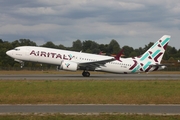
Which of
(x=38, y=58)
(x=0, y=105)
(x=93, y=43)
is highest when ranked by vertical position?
(x=93, y=43)

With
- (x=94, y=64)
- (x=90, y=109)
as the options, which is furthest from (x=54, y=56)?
(x=90, y=109)

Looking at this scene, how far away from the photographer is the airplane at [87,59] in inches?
1620

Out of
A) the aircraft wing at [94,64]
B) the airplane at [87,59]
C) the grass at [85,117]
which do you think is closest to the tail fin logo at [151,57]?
the airplane at [87,59]

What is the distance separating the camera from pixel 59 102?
1648 centimetres

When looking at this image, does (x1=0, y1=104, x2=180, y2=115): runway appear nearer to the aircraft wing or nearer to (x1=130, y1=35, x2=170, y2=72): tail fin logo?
the aircraft wing

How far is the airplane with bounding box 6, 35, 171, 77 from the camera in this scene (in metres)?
41.2

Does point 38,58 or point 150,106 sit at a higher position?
point 38,58

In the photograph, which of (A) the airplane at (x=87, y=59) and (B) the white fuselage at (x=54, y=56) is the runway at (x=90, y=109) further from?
(B) the white fuselage at (x=54, y=56)

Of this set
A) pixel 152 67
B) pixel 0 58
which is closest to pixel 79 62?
pixel 152 67

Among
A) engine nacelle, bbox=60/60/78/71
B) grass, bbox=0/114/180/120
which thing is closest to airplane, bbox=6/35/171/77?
engine nacelle, bbox=60/60/78/71

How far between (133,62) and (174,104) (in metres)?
30.6

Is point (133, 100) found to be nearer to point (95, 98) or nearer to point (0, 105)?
point (95, 98)

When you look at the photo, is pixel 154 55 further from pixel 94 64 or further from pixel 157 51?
pixel 94 64

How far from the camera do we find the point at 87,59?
1704 inches
